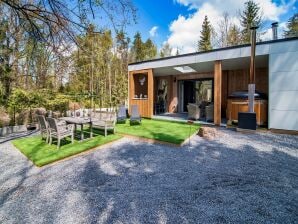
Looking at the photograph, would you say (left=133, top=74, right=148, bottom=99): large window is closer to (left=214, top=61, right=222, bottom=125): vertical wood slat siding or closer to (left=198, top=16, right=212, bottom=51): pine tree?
(left=214, top=61, right=222, bottom=125): vertical wood slat siding

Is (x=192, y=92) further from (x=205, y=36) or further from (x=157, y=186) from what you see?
(x=205, y=36)

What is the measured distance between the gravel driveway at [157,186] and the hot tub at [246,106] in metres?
2.35

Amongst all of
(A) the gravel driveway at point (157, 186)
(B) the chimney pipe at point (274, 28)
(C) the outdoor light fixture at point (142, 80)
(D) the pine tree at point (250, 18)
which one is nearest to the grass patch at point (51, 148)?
(A) the gravel driveway at point (157, 186)

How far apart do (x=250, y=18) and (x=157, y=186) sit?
24.8 m

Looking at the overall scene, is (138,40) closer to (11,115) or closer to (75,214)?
(11,115)

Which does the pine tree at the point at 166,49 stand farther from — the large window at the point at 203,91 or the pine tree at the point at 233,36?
the large window at the point at 203,91

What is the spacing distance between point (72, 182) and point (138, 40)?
25750 mm

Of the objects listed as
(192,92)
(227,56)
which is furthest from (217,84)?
(192,92)

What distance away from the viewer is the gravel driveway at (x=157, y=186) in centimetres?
243

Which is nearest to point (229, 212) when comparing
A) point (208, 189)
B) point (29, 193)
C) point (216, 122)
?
point (208, 189)

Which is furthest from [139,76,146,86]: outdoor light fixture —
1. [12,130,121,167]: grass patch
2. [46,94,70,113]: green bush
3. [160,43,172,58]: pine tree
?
[160,43,172,58]: pine tree

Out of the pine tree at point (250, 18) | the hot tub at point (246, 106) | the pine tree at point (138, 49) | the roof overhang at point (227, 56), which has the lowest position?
the hot tub at point (246, 106)

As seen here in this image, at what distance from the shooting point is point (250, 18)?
21.5 metres

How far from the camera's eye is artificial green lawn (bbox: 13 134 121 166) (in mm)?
4521
